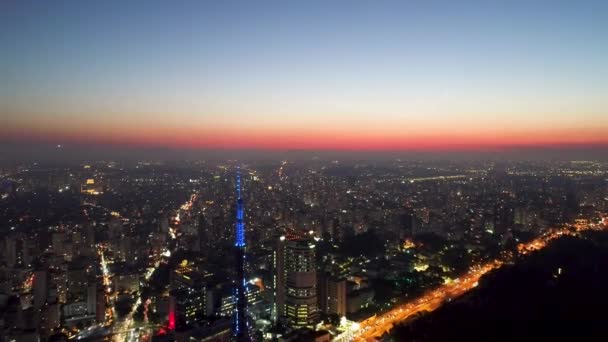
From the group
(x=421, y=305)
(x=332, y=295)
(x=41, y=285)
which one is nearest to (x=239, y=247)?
(x=332, y=295)

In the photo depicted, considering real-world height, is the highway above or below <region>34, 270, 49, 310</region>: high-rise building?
below

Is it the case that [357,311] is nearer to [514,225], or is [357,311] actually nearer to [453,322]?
[453,322]

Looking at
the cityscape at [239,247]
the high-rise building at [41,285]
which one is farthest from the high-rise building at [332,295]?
the high-rise building at [41,285]

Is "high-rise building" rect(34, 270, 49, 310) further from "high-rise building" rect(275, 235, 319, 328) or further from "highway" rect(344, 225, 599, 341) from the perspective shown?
"highway" rect(344, 225, 599, 341)

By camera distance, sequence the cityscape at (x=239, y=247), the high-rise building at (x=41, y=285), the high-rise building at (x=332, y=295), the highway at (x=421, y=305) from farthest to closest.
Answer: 1. the high-rise building at (x=332, y=295)
2. the high-rise building at (x=41, y=285)
3. the cityscape at (x=239, y=247)
4. the highway at (x=421, y=305)

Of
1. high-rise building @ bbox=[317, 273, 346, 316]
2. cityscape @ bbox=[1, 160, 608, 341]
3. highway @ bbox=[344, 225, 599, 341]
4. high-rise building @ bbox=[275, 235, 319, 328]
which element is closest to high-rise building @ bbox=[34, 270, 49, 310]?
cityscape @ bbox=[1, 160, 608, 341]

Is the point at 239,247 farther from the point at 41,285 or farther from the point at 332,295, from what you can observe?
the point at 41,285

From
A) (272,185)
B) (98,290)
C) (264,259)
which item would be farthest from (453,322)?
(272,185)

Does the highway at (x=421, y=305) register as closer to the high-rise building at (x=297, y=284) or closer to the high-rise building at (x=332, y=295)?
the high-rise building at (x=332, y=295)
